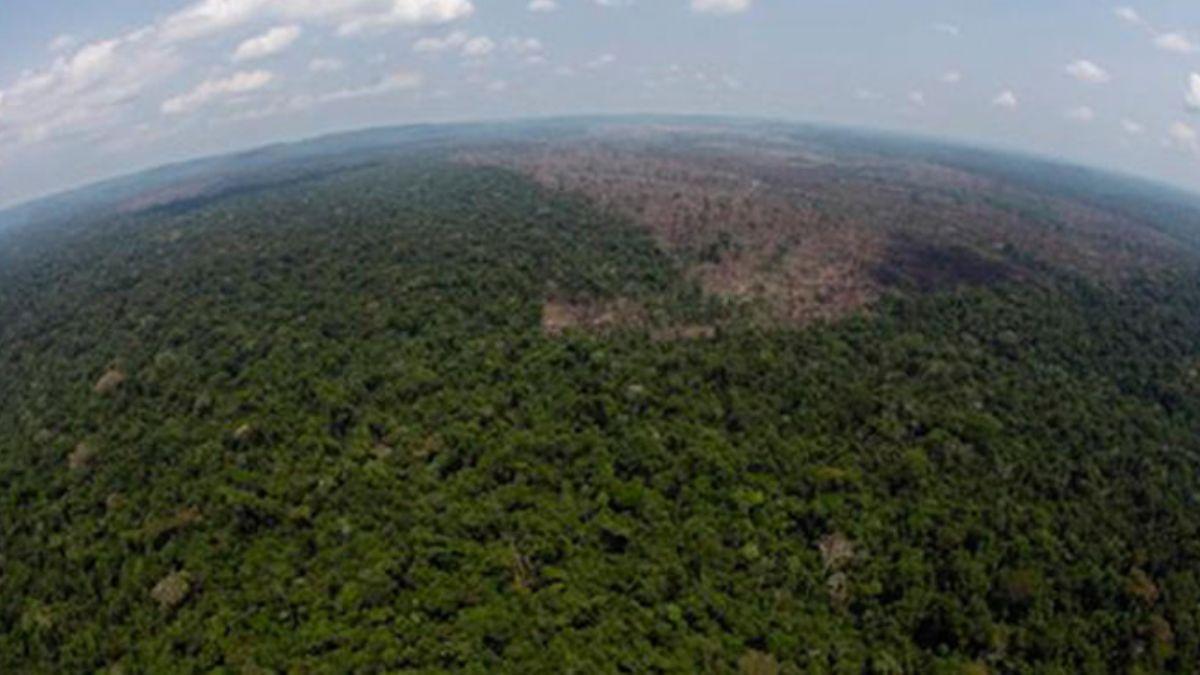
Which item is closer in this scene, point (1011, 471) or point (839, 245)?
point (1011, 471)

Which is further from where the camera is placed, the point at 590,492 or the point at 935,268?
the point at 935,268

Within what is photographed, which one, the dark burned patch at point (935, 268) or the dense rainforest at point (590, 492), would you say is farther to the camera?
the dark burned patch at point (935, 268)

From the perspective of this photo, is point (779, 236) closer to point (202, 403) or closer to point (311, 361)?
point (311, 361)

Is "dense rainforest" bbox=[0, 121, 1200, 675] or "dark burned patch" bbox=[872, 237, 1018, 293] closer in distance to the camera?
"dense rainforest" bbox=[0, 121, 1200, 675]

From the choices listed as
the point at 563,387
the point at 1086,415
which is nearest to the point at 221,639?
the point at 563,387

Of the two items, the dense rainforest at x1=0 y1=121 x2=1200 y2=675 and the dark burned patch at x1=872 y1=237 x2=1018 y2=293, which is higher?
the dark burned patch at x1=872 y1=237 x2=1018 y2=293
